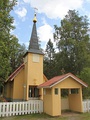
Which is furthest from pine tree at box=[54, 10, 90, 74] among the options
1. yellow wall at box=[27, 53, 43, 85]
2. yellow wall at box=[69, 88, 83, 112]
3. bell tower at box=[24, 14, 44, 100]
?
yellow wall at box=[69, 88, 83, 112]

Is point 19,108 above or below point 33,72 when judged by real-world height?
below

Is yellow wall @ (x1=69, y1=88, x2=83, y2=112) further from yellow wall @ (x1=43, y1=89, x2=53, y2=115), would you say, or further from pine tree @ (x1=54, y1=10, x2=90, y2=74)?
pine tree @ (x1=54, y1=10, x2=90, y2=74)

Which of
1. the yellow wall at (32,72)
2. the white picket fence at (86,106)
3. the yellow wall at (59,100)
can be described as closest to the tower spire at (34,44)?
the yellow wall at (32,72)

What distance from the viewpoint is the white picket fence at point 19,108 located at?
11.5 metres

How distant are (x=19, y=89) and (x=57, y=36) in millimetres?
21113

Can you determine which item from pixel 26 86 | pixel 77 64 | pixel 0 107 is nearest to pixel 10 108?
pixel 0 107

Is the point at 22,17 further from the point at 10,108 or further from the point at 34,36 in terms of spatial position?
the point at 10,108

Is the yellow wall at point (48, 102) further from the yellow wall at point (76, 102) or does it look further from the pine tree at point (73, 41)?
the pine tree at point (73, 41)

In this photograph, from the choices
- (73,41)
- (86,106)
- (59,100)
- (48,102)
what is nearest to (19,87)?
(48,102)

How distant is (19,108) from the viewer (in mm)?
12148

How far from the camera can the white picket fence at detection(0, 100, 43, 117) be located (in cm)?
1150

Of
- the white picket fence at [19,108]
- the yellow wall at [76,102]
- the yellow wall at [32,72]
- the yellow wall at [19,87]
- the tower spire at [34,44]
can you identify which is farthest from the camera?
the tower spire at [34,44]

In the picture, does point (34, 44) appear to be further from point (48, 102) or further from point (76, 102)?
point (76, 102)

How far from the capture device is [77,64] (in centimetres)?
3259
